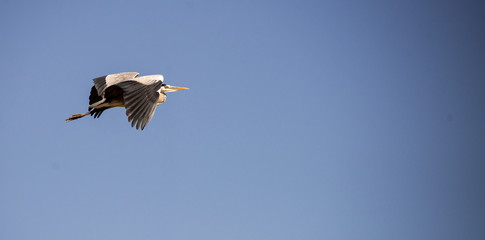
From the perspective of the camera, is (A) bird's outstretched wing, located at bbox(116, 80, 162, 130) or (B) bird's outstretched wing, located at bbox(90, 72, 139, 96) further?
(B) bird's outstretched wing, located at bbox(90, 72, 139, 96)

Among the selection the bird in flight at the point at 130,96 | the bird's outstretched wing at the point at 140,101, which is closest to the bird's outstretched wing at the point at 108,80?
the bird in flight at the point at 130,96

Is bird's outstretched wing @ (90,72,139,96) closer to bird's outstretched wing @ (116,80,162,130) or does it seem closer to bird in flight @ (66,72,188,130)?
bird in flight @ (66,72,188,130)

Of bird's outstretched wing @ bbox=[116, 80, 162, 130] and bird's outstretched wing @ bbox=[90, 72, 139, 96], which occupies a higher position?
bird's outstretched wing @ bbox=[90, 72, 139, 96]

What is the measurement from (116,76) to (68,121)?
1405 millimetres

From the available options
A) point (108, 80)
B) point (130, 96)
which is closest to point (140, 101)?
point (130, 96)

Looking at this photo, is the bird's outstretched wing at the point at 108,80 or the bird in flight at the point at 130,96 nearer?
the bird in flight at the point at 130,96

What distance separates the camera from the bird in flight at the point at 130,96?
28.9 ft

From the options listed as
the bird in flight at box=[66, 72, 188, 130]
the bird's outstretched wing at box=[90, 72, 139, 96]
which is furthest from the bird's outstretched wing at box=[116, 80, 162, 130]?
the bird's outstretched wing at box=[90, 72, 139, 96]

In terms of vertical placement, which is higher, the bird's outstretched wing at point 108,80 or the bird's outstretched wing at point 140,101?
the bird's outstretched wing at point 108,80

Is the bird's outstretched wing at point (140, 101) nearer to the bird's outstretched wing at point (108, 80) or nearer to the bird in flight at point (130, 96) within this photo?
the bird in flight at point (130, 96)

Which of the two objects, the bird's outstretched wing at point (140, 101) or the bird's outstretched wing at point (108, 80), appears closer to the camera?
the bird's outstretched wing at point (140, 101)

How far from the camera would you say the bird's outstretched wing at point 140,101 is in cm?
870

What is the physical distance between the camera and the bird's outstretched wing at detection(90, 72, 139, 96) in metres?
10.8

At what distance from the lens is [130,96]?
923cm
